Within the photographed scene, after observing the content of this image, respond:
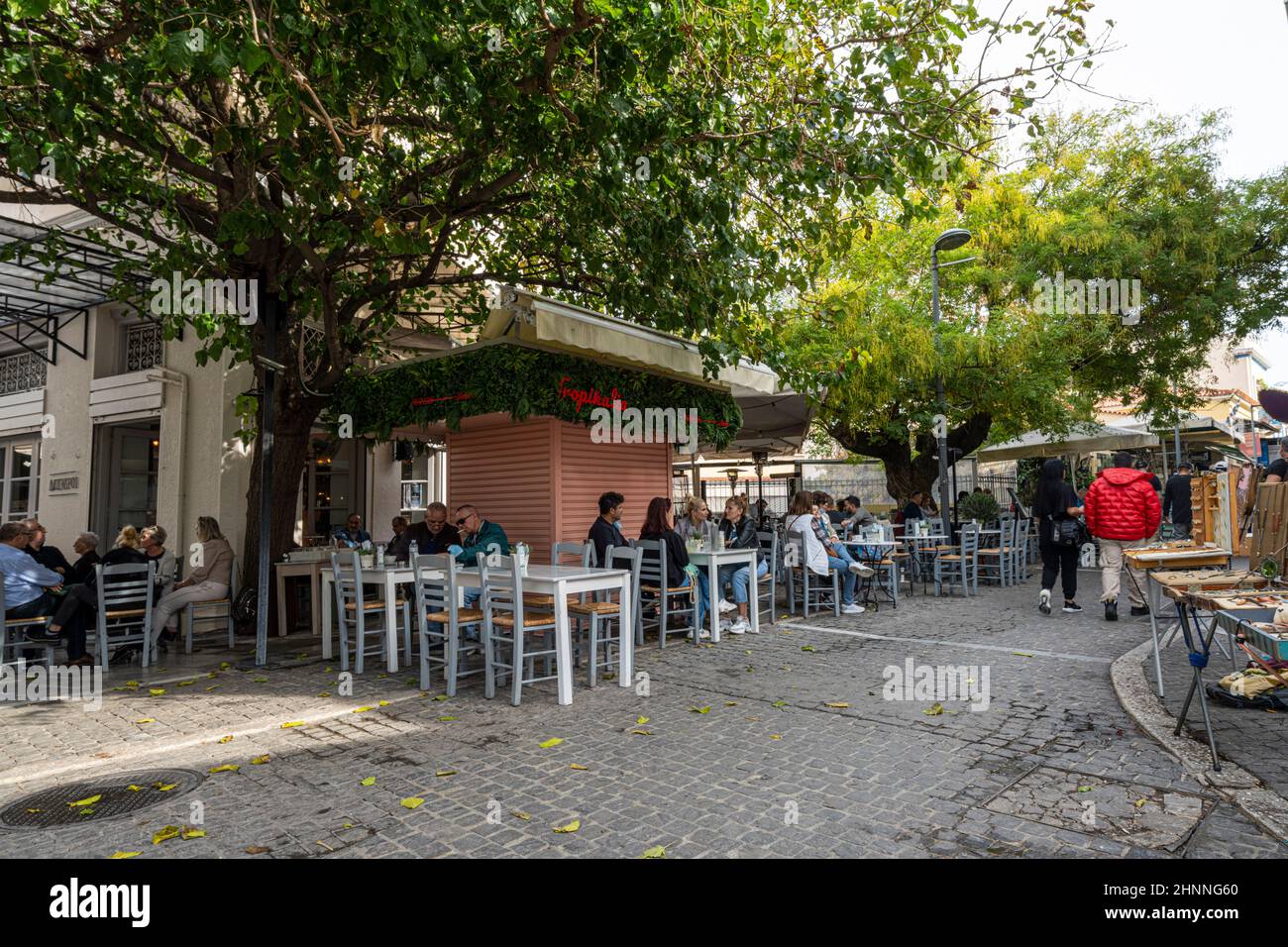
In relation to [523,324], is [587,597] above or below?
below

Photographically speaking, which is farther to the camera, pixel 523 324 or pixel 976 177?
pixel 976 177

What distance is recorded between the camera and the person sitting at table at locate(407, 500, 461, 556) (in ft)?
28.0

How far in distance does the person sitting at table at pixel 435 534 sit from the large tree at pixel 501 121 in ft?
6.61

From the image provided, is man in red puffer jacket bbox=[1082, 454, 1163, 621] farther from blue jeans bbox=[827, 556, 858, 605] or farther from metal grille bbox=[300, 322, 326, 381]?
metal grille bbox=[300, 322, 326, 381]

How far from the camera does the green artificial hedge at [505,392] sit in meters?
8.35

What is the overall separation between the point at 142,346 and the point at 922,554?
13.7 metres

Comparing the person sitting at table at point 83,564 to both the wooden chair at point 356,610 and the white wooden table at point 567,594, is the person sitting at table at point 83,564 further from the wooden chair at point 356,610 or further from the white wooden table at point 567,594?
the white wooden table at point 567,594

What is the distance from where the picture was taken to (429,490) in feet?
47.2

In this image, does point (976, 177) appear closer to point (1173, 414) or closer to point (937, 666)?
point (1173, 414)

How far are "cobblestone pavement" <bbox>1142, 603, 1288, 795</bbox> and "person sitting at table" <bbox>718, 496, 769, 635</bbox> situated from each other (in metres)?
4.08

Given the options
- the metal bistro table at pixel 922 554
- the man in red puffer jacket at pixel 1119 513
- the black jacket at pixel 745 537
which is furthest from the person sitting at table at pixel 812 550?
the man in red puffer jacket at pixel 1119 513

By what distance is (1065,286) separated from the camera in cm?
1617

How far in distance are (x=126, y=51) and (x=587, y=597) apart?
579 centimetres
